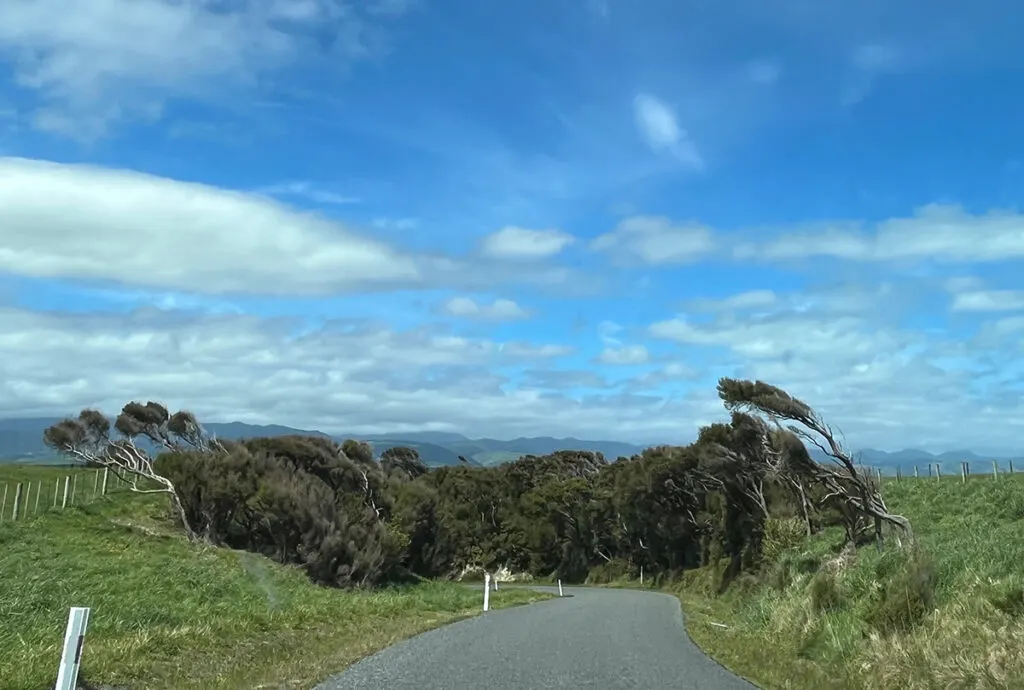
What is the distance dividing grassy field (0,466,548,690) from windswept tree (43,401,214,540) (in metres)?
6.47

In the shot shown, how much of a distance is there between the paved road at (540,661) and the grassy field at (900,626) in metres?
0.86

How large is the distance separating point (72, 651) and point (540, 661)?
Answer: 799 centimetres

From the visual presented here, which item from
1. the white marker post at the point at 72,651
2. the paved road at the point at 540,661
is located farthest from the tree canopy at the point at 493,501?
the white marker post at the point at 72,651

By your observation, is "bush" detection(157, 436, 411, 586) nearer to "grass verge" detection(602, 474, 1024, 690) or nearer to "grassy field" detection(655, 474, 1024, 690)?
"grass verge" detection(602, 474, 1024, 690)

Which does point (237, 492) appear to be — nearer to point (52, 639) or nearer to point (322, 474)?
point (322, 474)

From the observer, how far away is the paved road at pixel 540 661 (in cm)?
1212

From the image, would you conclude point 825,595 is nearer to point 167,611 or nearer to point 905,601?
point 905,601

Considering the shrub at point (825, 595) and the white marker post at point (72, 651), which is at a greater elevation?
the white marker post at point (72, 651)

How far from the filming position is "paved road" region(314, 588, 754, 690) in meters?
12.1

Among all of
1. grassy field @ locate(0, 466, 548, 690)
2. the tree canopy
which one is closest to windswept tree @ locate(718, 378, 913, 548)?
the tree canopy

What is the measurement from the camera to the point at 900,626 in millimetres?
14234

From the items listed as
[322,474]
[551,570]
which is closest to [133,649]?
Answer: [322,474]

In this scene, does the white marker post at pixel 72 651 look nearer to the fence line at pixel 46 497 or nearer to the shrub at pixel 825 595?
the shrub at pixel 825 595

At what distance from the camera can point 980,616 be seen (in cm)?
1266
